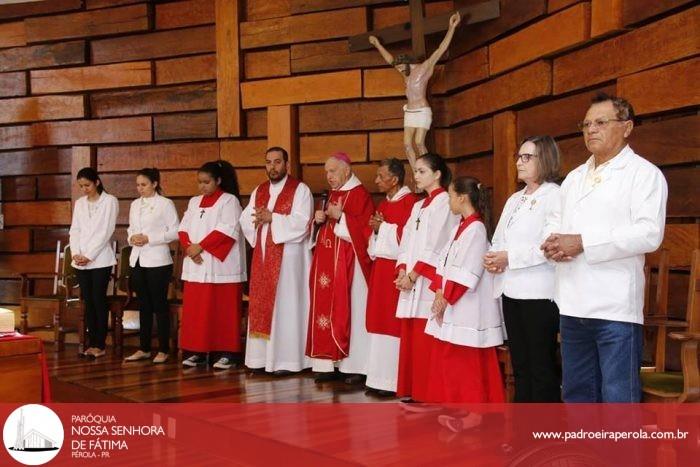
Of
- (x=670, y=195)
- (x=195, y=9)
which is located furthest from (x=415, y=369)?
(x=195, y=9)

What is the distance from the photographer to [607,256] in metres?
2.87

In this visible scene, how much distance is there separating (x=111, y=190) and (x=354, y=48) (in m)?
2.99

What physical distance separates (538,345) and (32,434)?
2113 mm

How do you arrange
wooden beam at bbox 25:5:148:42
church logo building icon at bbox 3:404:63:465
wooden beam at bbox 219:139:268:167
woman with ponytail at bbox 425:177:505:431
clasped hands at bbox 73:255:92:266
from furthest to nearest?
wooden beam at bbox 25:5:148:42, wooden beam at bbox 219:139:268:167, clasped hands at bbox 73:255:92:266, woman with ponytail at bbox 425:177:505:431, church logo building icon at bbox 3:404:63:465

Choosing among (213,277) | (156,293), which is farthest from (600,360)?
(156,293)

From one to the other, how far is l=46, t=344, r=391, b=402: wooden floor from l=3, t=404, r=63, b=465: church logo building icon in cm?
136

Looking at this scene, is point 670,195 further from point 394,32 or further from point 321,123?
point 321,123

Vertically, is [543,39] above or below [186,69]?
below

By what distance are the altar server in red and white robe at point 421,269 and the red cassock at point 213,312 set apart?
1.82 m

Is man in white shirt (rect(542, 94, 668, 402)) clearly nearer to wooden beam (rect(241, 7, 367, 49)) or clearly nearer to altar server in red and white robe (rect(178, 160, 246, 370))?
altar server in red and white robe (rect(178, 160, 246, 370))

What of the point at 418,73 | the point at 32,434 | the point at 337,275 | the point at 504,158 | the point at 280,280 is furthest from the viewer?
the point at 280,280

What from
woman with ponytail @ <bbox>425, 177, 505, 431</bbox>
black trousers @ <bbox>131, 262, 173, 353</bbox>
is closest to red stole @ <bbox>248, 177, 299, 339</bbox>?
black trousers @ <bbox>131, 262, 173, 353</bbox>

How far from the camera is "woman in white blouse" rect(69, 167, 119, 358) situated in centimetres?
666

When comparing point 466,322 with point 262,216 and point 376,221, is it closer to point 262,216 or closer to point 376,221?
point 376,221
